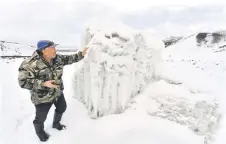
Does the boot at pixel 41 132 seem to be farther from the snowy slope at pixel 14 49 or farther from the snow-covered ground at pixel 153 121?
the snowy slope at pixel 14 49

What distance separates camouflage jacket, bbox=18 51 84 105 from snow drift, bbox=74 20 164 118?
528 millimetres

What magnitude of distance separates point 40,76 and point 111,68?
108cm

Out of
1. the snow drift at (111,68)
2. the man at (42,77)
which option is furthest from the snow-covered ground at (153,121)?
the man at (42,77)

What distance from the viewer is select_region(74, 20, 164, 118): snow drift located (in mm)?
4738

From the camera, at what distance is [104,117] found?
187 inches

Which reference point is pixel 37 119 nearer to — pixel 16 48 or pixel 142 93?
pixel 142 93

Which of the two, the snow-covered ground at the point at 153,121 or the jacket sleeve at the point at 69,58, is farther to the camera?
the jacket sleeve at the point at 69,58

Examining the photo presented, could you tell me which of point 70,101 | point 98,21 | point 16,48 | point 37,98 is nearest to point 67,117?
point 70,101

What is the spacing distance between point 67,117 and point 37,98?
2.93ft

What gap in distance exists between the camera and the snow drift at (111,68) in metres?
4.74

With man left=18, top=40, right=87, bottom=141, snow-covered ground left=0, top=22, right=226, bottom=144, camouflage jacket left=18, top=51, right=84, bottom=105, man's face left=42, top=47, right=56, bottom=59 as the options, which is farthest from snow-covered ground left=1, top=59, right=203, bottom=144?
man's face left=42, top=47, right=56, bottom=59

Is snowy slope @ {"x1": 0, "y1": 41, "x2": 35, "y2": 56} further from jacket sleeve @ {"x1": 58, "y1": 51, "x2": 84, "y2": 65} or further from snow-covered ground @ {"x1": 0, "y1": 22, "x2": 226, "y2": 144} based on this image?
jacket sleeve @ {"x1": 58, "y1": 51, "x2": 84, "y2": 65}

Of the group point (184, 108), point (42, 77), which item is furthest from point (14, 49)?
point (184, 108)

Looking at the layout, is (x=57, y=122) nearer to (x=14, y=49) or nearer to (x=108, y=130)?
(x=108, y=130)
